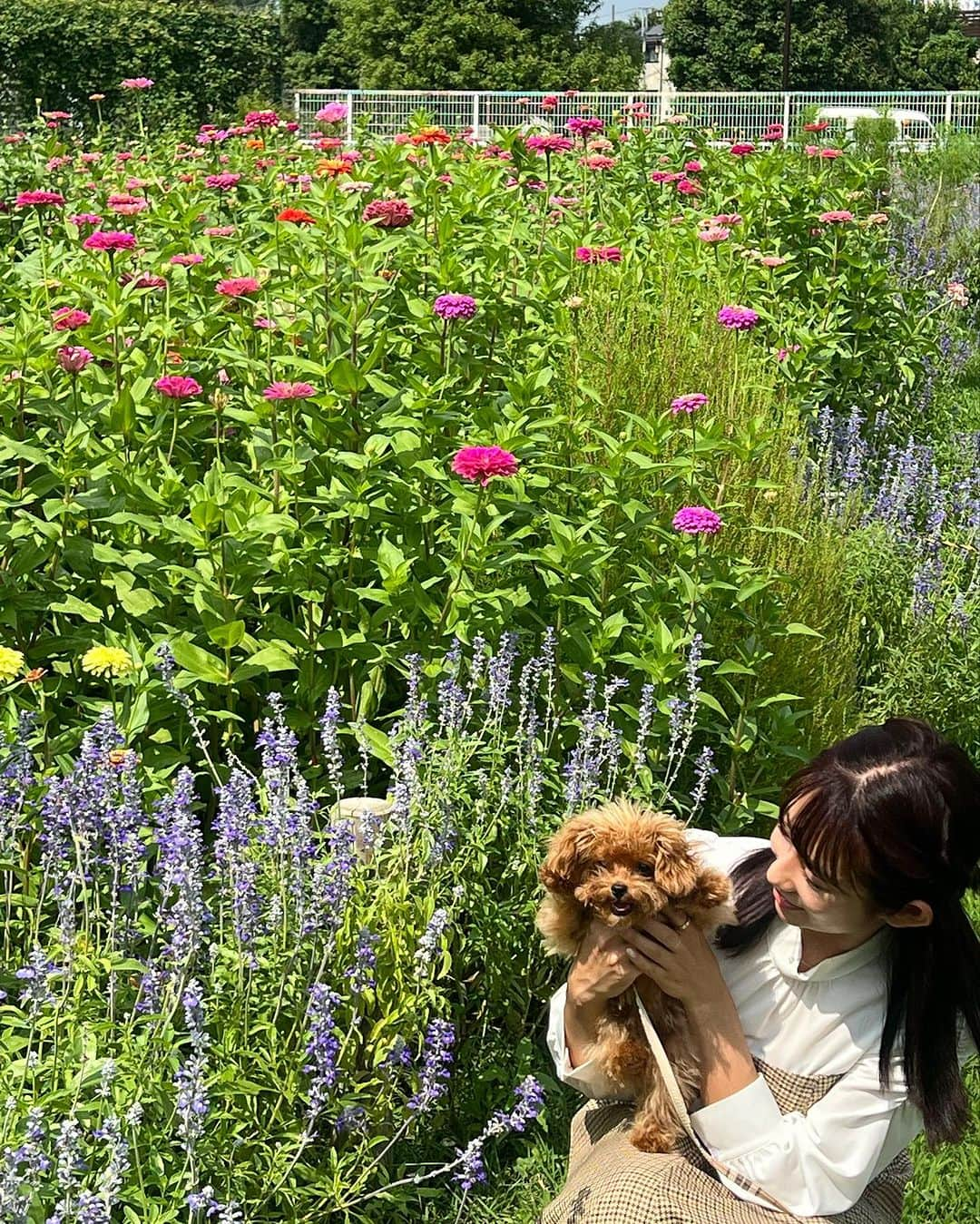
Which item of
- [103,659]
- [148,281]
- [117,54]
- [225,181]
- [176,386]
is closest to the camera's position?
[103,659]

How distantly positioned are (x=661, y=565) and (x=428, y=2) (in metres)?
34.0

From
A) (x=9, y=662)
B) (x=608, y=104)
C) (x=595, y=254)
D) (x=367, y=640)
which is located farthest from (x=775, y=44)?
(x=9, y=662)

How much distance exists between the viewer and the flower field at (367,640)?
2271 millimetres

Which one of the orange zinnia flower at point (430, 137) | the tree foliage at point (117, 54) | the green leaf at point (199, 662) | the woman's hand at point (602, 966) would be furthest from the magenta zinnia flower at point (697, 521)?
the tree foliage at point (117, 54)

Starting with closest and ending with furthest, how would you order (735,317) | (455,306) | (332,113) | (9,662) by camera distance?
(9,662)
(455,306)
(735,317)
(332,113)

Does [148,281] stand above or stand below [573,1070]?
above

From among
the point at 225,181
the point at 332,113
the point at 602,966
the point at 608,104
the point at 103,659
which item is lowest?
the point at 602,966

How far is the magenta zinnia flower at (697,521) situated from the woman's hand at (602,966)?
3.97ft

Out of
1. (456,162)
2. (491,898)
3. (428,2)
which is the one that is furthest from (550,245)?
(428,2)

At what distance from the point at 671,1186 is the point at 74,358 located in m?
2.24

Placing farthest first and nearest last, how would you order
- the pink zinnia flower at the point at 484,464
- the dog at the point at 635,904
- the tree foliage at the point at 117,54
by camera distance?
the tree foliage at the point at 117,54, the pink zinnia flower at the point at 484,464, the dog at the point at 635,904

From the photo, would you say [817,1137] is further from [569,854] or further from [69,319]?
[69,319]

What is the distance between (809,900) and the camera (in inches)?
83.0

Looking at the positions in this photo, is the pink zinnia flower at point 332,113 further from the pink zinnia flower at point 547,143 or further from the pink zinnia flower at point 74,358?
the pink zinnia flower at point 74,358
